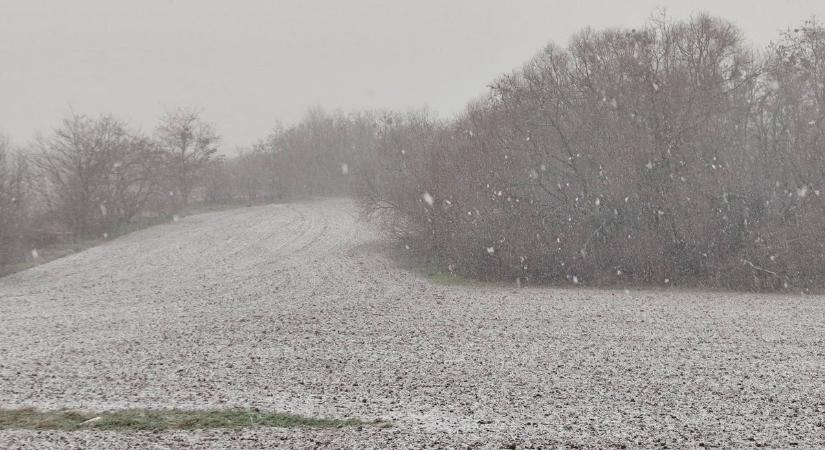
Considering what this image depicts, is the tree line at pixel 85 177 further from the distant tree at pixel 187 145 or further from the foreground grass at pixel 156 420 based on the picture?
the foreground grass at pixel 156 420

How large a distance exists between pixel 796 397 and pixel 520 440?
4217 mm

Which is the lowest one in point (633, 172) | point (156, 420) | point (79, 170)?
point (156, 420)

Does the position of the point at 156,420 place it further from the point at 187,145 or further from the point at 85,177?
the point at 187,145

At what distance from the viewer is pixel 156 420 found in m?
7.75

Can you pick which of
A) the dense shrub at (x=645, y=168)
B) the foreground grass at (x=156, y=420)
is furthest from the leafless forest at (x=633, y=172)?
the foreground grass at (x=156, y=420)

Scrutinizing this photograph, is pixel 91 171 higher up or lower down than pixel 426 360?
higher up

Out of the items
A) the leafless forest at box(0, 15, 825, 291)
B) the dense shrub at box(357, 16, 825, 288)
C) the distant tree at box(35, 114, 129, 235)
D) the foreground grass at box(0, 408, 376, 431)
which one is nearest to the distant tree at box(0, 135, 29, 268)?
the leafless forest at box(0, 15, 825, 291)

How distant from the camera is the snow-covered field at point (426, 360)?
733 centimetres

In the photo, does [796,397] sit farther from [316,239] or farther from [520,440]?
[316,239]

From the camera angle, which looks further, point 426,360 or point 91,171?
point 91,171

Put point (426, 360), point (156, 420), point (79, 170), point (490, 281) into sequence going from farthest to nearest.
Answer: point (79, 170) → point (490, 281) → point (426, 360) → point (156, 420)

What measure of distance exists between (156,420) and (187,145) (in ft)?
157

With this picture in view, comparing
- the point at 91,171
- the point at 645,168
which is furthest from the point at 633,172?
the point at 91,171

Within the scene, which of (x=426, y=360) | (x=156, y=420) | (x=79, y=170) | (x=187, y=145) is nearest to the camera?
(x=156, y=420)
